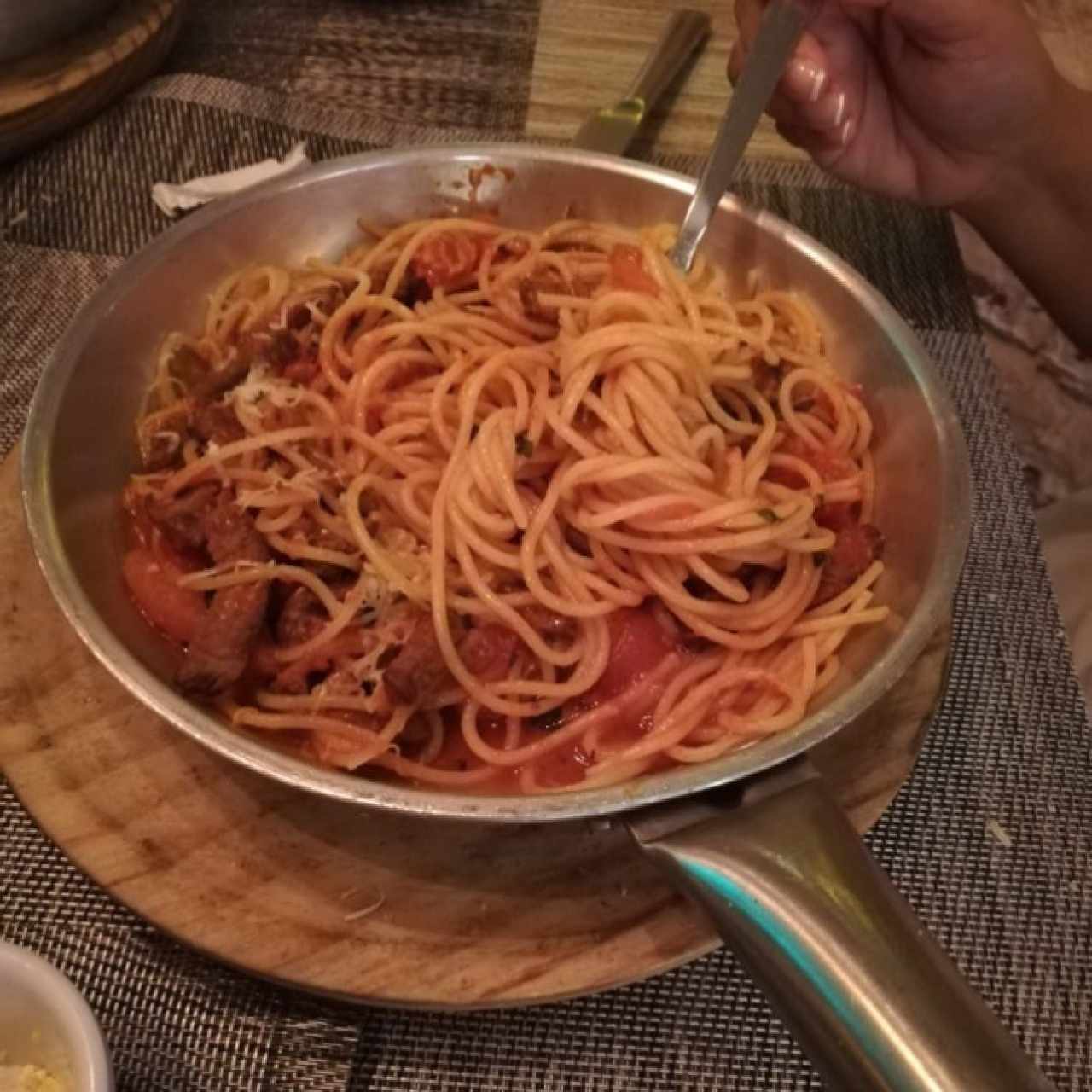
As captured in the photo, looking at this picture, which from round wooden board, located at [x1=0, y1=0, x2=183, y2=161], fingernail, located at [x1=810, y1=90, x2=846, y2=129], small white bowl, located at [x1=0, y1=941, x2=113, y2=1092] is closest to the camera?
small white bowl, located at [x1=0, y1=941, x2=113, y2=1092]

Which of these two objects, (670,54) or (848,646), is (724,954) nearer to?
(848,646)

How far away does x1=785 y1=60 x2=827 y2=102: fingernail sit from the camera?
1.70 m

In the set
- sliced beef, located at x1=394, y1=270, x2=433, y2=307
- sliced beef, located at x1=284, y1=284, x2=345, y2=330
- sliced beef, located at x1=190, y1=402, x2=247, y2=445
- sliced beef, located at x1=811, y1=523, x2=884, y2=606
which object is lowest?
sliced beef, located at x1=190, y1=402, x2=247, y2=445

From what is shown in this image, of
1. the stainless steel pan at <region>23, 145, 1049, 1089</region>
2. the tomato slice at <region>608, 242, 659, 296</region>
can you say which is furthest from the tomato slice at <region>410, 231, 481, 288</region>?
the tomato slice at <region>608, 242, 659, 296</region>

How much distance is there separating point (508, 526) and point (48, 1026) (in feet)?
2.31

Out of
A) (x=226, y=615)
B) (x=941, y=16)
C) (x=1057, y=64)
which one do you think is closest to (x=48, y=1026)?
(x=226, y=615)

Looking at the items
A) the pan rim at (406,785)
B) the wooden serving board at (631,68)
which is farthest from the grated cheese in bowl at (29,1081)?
the wooden serving board at (631,68)

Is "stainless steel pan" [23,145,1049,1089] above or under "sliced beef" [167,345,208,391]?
above

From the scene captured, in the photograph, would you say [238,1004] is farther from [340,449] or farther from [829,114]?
[829,114]

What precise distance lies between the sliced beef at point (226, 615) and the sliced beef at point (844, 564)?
685 millimetres

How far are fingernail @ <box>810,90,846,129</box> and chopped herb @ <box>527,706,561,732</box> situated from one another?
3.66 feet

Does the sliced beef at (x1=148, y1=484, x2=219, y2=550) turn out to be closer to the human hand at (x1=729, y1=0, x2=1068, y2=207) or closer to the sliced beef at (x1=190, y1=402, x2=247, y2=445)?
the sliced beef at (x1=190, y1=402, x2=247, y2=445)

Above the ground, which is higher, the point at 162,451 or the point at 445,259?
the point at 445,259

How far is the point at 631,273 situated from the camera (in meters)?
1.58
